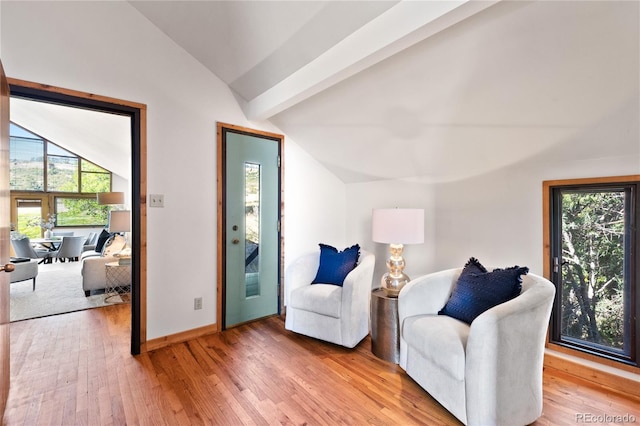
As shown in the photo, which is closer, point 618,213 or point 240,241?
point 618,213

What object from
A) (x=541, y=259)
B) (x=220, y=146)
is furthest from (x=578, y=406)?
(x=220, y=146)

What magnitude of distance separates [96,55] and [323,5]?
184 centimetres

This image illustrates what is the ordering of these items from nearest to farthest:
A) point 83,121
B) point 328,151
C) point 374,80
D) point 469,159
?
point 374,80
point 469,159
point 328,151
point 83,121

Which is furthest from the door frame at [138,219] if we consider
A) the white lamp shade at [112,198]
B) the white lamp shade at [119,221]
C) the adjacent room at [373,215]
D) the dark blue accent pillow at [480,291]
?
the white lamp shade at [112,198]

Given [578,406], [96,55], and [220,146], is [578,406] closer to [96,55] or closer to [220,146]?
[220,146]

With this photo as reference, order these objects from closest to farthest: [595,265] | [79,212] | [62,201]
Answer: [595,265] < [62,201] < [79,212]

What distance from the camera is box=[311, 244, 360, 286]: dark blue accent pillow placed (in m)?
2.82

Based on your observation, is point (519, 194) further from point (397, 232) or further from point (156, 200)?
point (156, 200)

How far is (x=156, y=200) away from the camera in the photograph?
2.59 metres

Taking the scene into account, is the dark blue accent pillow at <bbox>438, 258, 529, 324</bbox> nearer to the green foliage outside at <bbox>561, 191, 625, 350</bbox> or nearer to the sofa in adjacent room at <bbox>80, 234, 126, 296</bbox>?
the green foliage outside at <bbox>561, 191, 625, 350</bbox>

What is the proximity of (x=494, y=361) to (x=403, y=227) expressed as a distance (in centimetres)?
110

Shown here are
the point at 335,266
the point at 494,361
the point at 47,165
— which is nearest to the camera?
the point at 494,361

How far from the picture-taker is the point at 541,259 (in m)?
2.26

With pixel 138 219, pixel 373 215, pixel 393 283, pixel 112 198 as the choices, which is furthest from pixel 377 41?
pixel 112 198
